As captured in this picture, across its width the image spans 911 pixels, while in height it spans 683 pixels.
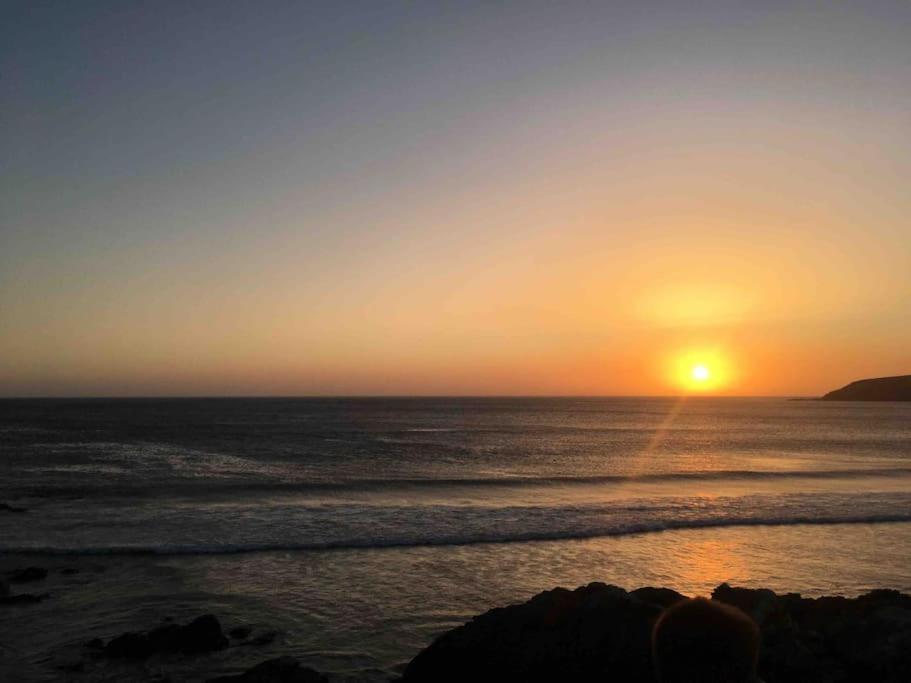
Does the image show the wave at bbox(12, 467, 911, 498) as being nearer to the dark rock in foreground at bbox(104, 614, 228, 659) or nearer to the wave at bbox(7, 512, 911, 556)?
the wave at bbox(7, 512, 911, 556)

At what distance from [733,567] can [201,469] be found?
35.9 metres

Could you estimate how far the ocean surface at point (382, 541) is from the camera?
45.8 ft

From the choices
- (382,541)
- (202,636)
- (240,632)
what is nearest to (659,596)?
(240,632)

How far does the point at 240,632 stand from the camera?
1319 cm

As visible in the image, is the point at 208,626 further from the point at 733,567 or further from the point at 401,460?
the point at 401,460

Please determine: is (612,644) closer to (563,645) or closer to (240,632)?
(563,645)

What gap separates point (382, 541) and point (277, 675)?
39.5ft

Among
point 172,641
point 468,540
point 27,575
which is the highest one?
point 172,641

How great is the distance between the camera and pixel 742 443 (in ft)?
249

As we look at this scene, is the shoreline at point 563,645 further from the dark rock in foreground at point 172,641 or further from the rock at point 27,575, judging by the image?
the rock at point 27,575

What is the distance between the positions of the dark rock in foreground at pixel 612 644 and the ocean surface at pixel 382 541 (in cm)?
260

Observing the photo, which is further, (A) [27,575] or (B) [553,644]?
(A) [27,575]

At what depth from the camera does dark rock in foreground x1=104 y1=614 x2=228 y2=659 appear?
12086 mm

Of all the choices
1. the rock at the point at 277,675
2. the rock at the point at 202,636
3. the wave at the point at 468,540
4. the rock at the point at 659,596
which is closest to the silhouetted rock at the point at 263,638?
the rock at the point at 202,636
